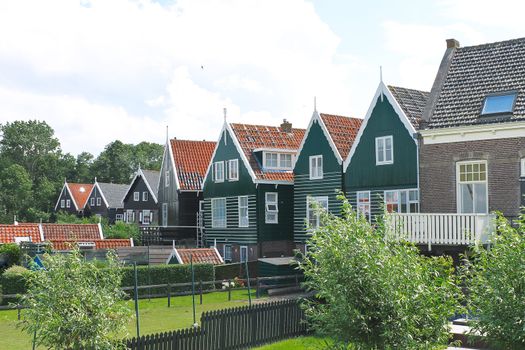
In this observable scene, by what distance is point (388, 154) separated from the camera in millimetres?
33531

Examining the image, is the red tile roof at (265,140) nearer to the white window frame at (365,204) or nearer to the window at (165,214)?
the white window frame at (365,204)

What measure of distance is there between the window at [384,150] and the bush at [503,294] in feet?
70.4

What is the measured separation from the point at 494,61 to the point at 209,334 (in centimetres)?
2032

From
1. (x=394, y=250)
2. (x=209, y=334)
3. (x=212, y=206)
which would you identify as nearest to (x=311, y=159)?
(x=212, y=206)

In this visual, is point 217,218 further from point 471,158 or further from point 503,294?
point 503,294

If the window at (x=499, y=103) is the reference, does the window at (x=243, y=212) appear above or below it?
below

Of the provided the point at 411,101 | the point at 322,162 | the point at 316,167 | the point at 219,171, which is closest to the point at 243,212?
the point at 219,171

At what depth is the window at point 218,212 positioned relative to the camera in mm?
45250

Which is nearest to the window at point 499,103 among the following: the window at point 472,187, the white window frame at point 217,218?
the window at point 472,187

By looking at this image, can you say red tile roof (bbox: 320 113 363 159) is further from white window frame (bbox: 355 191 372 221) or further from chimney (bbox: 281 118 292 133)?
chimney (bbox: 281 118 292 133)

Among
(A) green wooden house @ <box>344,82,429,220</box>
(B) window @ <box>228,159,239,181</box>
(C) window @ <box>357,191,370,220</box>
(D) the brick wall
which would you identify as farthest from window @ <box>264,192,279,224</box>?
(D) the brick wall

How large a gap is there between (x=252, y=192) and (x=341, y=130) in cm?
737

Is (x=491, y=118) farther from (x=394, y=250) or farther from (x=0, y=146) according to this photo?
(x=0, y=146)

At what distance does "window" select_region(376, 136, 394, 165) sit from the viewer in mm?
33250
